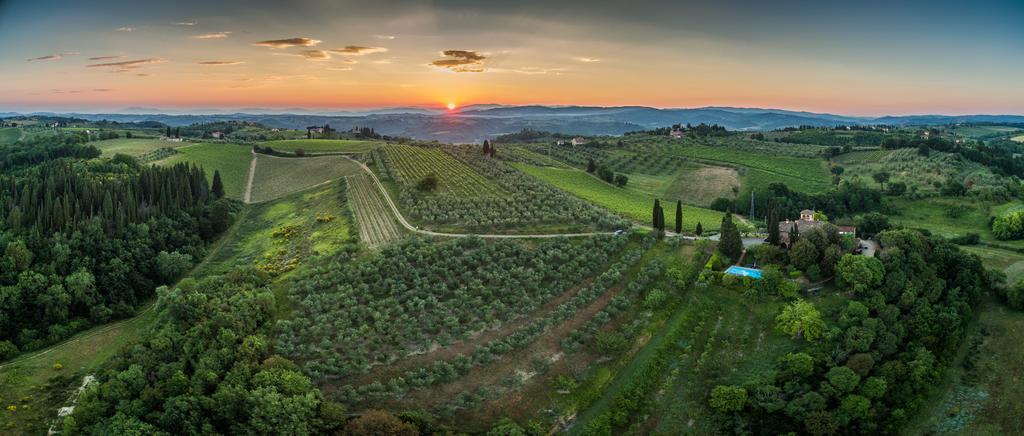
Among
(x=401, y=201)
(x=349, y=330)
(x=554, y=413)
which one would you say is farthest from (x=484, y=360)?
(x=401, y=201)

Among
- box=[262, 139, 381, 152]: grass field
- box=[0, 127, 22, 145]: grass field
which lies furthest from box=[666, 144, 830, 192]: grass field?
box=[0, 127, 22, 145]: grass field

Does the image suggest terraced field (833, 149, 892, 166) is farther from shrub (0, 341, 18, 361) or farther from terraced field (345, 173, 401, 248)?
shrub (0, 341, 18, 361)

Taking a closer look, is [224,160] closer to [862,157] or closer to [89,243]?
[89,243]

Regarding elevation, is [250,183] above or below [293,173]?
below

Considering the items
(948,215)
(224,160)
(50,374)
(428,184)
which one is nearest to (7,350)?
(50,374)

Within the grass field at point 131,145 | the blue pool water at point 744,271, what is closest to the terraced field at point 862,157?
the blue pool water at point 744,271
